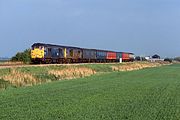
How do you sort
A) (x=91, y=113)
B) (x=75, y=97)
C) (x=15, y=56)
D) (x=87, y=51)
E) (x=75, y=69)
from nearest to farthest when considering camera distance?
(x=91, y=113), (x=75, y=97), (x=75, y=69), (x=15, y=56), (x=87, y=51)

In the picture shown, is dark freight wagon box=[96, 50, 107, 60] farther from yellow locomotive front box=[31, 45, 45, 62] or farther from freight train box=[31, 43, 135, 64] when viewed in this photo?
yellow locomotive front box=[31, 45, 45, 62]

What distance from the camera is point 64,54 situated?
65188 millimetres

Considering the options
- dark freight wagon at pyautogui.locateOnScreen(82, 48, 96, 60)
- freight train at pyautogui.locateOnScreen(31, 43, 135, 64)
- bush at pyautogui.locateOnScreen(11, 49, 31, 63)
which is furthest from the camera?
dark freight wagon at pyautogui.locateOnScreen(82, 48, 96, 60)

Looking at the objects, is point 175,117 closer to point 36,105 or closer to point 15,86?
point 36,105

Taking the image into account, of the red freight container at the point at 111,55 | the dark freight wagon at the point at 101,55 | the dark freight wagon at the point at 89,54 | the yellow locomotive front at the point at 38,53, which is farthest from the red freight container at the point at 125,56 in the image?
the yellow locomotive front at the point at 38,53

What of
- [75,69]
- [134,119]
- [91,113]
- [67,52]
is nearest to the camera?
[134,119]

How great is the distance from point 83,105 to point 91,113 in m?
2.70

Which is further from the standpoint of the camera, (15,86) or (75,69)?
(75,69)

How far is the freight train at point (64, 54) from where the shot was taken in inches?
2223

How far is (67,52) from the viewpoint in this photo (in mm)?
66938

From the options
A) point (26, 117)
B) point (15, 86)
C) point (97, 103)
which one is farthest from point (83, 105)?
point (15, 86)

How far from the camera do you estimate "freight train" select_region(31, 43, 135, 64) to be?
56469mm

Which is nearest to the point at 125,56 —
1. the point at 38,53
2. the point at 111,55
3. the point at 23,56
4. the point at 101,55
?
the point at 111,55

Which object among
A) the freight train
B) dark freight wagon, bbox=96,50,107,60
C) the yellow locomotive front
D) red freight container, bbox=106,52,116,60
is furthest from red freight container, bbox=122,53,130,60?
the yellow locomotive front
